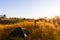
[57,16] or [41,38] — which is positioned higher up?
[57,16]

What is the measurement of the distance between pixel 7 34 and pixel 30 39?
2.07m

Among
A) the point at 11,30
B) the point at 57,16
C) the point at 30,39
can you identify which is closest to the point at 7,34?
the point at 11,30

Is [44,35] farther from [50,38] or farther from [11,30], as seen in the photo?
[11,30]

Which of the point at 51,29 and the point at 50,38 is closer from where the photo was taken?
the point at 50,38

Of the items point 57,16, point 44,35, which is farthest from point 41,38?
point 57,16

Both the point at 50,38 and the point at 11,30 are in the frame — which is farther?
the point at 11,30

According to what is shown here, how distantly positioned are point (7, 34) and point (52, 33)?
3.55m

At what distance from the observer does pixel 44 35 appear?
605 inches

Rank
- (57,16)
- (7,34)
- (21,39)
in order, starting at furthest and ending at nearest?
(57,16), (7,34), (21,39)

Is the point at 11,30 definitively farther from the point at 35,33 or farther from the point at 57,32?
the point at 57,32

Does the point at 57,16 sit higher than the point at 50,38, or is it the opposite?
the point at 57,16

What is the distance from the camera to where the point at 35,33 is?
15711mm

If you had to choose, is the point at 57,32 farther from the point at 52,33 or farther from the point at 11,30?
the point at 11,30

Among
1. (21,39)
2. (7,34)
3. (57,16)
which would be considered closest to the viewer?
(21,39)
